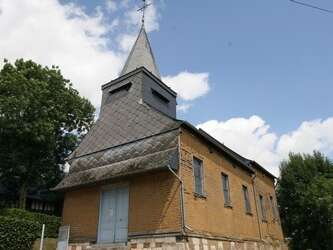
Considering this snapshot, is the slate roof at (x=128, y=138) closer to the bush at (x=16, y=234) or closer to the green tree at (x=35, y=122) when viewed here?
the bush at (x=16, y=234)

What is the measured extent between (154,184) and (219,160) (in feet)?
14.1

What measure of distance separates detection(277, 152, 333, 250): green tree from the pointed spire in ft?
52.9

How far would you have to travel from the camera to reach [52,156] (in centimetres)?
2391

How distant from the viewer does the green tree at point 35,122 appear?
19578 mm

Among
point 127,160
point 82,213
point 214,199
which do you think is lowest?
point 82,213

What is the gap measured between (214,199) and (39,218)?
1159cm

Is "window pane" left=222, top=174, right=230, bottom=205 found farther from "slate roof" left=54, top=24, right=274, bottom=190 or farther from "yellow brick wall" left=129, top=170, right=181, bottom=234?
"yellow brick wall" left=129, top=170, right=181, bottom=234

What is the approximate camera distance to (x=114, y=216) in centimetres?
1241

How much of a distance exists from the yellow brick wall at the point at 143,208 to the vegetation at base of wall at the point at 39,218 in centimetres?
561

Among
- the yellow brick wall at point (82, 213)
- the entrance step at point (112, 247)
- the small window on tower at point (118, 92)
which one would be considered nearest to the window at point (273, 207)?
the small window on tower at point (118, 92)

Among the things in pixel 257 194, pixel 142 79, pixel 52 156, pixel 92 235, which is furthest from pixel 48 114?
pixel 257 194

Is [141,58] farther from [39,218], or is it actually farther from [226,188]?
[39,218]

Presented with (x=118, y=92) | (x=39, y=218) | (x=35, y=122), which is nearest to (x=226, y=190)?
(x=118, y=92)

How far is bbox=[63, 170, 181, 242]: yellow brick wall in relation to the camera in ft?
35.7
